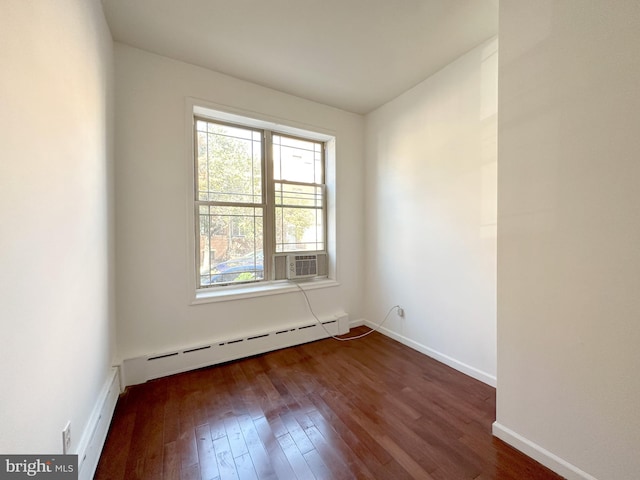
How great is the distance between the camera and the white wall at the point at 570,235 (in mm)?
1124

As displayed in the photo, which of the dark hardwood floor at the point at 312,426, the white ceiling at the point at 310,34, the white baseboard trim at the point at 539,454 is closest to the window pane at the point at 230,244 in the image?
the dark hardwood floor at the point at 312,426

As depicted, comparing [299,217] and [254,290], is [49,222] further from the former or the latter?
[299,217]

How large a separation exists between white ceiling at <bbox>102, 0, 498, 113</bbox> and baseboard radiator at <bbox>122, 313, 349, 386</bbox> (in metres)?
2.70

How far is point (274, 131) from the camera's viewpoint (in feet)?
9.93

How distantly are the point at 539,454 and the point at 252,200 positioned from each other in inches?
119

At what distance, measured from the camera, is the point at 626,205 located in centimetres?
112

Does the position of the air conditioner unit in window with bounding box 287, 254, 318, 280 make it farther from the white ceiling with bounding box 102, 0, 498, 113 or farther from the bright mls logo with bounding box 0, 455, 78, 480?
the bright mls logo with bounding box 0, 455, 78, 480

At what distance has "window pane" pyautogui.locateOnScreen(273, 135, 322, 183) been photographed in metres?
3.09

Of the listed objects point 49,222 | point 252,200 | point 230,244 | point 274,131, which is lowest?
point 230,244

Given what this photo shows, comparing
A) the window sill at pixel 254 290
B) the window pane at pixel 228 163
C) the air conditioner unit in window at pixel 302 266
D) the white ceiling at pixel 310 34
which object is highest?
the white ceiling at pixel 310 34

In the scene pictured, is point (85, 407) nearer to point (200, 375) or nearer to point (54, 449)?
point (54, 449)

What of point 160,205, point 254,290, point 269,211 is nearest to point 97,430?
point 254,290

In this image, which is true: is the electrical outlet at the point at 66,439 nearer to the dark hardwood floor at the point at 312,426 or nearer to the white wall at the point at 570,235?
the dark hardwood floor at the point at 312,426

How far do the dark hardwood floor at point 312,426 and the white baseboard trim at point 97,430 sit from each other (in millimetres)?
61
